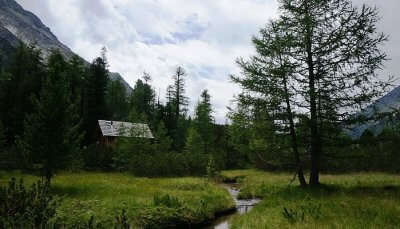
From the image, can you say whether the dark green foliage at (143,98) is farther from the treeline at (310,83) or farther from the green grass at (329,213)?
the green grass at (329,213)

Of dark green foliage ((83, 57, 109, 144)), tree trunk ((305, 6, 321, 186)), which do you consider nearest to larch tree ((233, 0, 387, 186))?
tree trunk ((305, 6, 321, 186))

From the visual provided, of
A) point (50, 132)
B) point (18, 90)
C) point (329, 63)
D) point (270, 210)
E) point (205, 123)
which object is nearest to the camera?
point (270, 210)

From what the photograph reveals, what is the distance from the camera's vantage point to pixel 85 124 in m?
49.8

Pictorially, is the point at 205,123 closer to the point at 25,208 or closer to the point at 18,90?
the point at 18,90

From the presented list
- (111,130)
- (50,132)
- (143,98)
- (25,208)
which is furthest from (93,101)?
(25,208)

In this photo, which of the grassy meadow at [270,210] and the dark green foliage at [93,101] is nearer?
the grassy meadow at [270,210]

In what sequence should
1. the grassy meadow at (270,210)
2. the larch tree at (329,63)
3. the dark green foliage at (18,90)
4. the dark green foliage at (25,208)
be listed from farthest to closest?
the dark green foliage at (18,90)
the larch tree at (329,63)
the grassy meadow at (270,210)
the dark green foliage at (25,208)

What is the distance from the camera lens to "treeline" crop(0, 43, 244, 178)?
53.7ft

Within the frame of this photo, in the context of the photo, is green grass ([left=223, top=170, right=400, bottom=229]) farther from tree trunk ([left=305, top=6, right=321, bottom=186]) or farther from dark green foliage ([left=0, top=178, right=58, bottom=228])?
dark green foliage ([left=0, top=178, right=58, bottom=228])

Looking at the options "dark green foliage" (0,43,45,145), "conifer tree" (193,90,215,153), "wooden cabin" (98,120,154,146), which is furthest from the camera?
"conifer tree" (193,90,215,153)

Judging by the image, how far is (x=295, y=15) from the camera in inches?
603

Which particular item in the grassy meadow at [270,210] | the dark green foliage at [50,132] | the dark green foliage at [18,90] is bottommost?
the grassy meadow at [270,210]

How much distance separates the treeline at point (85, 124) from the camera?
1636cm

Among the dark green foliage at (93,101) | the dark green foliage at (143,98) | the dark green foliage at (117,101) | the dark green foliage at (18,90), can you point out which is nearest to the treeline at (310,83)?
the dark green foliage at (18,90)
